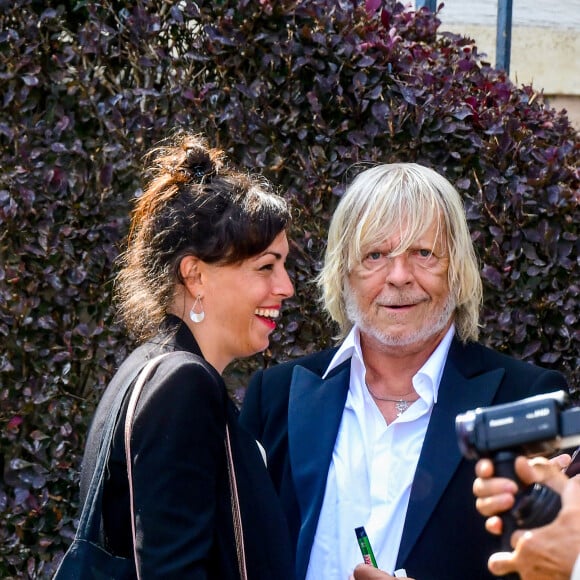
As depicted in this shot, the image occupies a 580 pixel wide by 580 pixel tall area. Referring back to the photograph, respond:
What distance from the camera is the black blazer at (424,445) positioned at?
2.66 m

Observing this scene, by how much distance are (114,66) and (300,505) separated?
1995mm

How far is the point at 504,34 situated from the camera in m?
4.87

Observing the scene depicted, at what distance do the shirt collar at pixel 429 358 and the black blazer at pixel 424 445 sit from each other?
0.02m

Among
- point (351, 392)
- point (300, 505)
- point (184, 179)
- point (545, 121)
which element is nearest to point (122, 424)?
point (184, 179)

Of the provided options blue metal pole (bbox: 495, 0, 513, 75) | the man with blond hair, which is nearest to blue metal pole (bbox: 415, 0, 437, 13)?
blue metal pole (bbox: 495, 0, 513, 75)

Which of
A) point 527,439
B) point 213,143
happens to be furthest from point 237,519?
point 213,143

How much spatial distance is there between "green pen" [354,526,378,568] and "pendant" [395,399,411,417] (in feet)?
1.70

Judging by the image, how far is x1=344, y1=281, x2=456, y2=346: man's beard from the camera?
9.61 feet

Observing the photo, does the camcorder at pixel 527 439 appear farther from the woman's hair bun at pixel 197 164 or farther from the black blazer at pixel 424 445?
the woman's hair bun at pixel 197 164

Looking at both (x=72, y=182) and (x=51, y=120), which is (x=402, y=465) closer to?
(x=72, y=182)

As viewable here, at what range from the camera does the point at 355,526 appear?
9.08ft

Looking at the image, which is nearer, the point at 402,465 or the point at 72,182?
the point at 402,465

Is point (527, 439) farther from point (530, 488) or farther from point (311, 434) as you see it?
point (311, 434)

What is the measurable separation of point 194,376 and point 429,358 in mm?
1093
